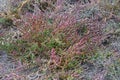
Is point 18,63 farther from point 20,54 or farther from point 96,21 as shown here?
point 96,21

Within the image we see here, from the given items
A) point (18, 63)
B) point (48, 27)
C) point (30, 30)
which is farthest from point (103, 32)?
point (18, 63)

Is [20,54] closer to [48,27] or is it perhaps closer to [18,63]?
[18,63]

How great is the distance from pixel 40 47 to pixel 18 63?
0.94ft

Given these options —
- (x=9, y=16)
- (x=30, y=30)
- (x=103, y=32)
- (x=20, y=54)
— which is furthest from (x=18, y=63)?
(x=103, y=32)

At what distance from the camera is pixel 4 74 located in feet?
9.04

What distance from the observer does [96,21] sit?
321 centimetres

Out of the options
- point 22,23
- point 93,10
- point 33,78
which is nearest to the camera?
point 33,78

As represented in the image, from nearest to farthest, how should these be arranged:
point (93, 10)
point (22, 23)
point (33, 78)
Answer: point (33, 78) < point (22, 23) < point (93, 10)

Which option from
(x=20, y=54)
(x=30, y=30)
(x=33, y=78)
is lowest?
(x=33, y=78)

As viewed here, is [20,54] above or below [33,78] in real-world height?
above

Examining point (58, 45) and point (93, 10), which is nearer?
point (58, 45)

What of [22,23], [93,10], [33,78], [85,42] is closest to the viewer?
[33,78]

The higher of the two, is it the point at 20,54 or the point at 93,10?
the point at 93,10

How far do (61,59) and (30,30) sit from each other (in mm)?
479
